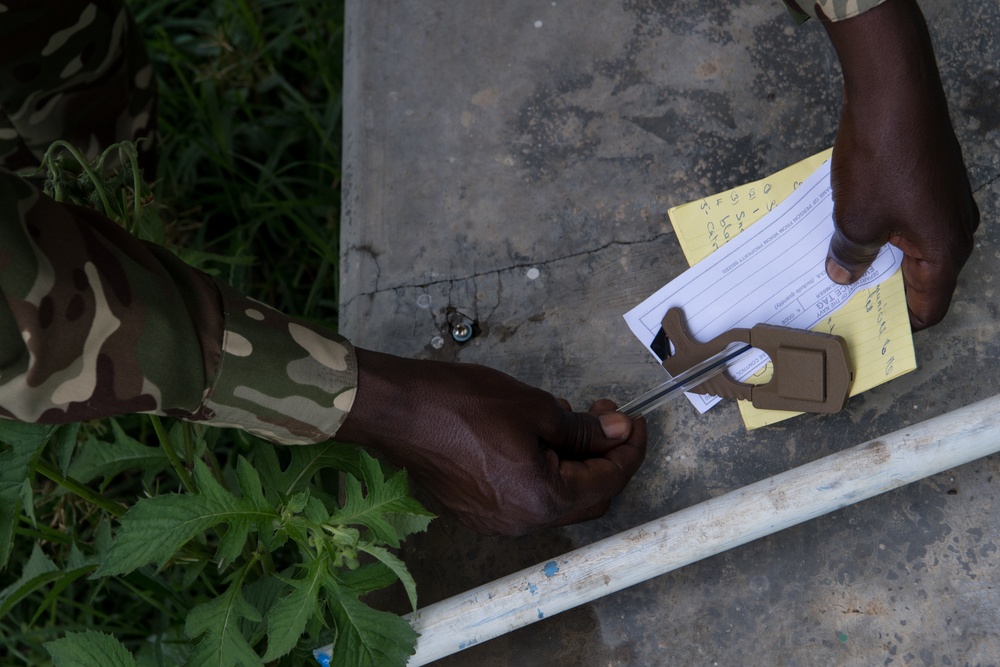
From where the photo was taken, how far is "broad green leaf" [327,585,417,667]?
3.45 feet

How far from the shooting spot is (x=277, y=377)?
1078 millimetres

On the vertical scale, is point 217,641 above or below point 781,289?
below

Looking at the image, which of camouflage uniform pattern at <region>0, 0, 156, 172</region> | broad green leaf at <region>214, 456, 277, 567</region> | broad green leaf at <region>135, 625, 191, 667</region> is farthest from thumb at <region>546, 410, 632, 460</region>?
camouflage uniform pattern at <region>0, 0, 156, 172</region>

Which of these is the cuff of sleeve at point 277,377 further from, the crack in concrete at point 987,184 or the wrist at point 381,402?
the crack in concrete at point 987,184

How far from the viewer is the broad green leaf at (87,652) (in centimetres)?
109

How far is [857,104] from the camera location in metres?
1.09

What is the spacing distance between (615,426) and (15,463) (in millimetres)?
769

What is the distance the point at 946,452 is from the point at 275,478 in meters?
0.83

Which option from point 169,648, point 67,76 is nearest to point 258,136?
point 67,76

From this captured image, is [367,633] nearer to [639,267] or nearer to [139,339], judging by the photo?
[139,339]

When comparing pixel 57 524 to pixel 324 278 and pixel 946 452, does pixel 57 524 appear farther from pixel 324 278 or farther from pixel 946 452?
pixel 946 452

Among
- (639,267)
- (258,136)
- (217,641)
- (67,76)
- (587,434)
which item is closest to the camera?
(217,641)

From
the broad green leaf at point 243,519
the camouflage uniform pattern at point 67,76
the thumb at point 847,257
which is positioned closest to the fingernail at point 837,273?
the thumb at point 847,257

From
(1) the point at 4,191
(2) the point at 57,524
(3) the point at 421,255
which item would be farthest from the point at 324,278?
(1) the point at 4,191
